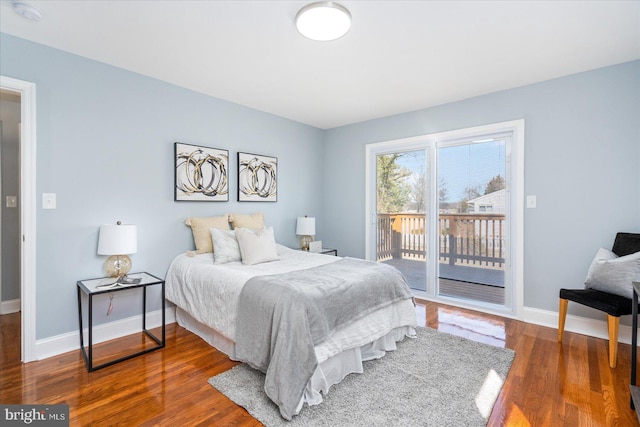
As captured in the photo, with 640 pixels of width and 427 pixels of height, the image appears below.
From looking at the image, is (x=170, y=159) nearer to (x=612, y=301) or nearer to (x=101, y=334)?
(x=101, y=334)

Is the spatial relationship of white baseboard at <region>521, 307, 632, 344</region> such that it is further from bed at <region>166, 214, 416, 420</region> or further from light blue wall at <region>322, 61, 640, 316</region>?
bed at <region>166, 214, 416, 420</region>

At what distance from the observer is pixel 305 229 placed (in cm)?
429

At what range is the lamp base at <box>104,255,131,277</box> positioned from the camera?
2.67 m

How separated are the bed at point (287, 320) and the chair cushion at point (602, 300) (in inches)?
52.4

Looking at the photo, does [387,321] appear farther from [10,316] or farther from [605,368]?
[10,316]

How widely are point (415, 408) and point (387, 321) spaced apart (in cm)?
74

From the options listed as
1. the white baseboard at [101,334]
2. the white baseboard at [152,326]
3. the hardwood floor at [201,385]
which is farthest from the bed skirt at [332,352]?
the white baseboard at [152,326]

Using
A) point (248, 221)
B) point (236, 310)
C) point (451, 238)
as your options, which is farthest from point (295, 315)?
point (451, 238)

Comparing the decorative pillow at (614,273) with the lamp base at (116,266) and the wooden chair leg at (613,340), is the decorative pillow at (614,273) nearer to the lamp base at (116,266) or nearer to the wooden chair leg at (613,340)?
the wooden chair leg at (613,340)

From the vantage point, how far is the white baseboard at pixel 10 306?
330cm

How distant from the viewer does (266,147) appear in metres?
4.12

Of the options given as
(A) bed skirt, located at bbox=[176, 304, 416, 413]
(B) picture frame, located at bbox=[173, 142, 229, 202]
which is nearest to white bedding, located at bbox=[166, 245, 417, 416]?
(A) bed skirt, located at bbox=[176, 304, 416, 413]

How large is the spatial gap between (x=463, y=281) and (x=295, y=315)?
2.75m

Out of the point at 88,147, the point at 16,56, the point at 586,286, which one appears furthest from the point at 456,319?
the point at 16,56
